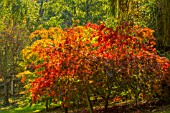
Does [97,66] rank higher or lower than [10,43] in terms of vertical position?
lower

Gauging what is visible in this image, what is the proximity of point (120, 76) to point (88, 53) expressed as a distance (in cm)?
171

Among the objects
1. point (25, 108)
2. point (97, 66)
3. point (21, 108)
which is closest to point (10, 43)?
point (21, 108)

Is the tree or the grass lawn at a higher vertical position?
the tree

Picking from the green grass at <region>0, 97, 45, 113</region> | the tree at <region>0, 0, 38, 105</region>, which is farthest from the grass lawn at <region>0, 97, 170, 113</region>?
→ the tree at <region>0, 0, 38, 105</region>

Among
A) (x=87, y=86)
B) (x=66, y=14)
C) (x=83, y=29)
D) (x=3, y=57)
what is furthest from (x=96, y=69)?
(x=66, y=14)

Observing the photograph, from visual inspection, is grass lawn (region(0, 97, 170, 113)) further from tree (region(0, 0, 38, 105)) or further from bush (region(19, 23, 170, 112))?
tree (region(0, 0, 38, 105))

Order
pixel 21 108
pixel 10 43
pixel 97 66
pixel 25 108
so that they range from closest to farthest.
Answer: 1. pixel 97 66
2. pixel 25 108
3. pixel 21 108
4. pixel 10 43

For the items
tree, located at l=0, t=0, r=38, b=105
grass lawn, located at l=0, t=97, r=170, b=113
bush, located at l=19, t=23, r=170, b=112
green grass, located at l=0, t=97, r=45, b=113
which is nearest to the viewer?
bush, located at l=19, t=23, r=170, b=112

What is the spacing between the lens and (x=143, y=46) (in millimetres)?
11617

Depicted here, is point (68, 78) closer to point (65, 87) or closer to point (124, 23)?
point (65, 87)

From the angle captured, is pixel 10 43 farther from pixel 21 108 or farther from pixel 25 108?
pixel 25 108

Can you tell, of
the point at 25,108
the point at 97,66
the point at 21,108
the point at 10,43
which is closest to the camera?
the point at 97,66

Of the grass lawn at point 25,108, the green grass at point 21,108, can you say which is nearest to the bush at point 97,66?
the grass lawn at point 25,108

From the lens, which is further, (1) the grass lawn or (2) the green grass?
(2) the green grass
